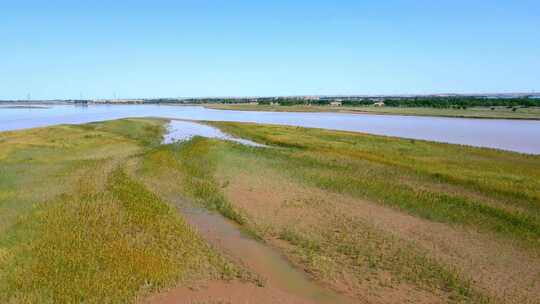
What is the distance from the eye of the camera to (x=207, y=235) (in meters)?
12.6

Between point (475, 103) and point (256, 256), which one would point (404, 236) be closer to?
point (256, 256)

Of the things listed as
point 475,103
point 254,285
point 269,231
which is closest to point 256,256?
point 254,285

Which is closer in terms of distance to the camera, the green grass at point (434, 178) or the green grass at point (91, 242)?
the green grass at point (91, 242)

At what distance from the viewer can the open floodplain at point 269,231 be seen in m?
8.84

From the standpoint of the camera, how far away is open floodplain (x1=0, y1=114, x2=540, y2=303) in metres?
8.84

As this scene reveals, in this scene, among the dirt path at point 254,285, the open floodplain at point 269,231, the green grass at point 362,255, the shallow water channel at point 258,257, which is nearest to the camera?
the dirt path at point 254,285

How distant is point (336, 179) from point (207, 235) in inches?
336

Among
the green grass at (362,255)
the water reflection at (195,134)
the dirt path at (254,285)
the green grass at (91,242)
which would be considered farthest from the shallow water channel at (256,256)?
the water reflection at (195,134)

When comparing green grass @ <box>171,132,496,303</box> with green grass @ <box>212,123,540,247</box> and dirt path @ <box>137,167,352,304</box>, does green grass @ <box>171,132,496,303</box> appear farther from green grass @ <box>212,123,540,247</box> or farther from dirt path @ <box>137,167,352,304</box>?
green grass @ <box>212,123,540,247</box>

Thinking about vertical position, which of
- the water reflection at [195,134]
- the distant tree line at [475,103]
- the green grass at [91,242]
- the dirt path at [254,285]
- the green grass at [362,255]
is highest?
the distant tree line at [475,103]

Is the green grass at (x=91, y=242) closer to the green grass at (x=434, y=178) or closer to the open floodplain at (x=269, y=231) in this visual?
the open floodplain at (x=269, y=231)

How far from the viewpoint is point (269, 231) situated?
42.1 feet

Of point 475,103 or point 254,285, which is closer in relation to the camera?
point 254,285

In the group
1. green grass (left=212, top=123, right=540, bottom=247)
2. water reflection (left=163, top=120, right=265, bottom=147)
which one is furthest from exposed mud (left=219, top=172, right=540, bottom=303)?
water reflection (left=163, top=120, right=265, bottom=147)
